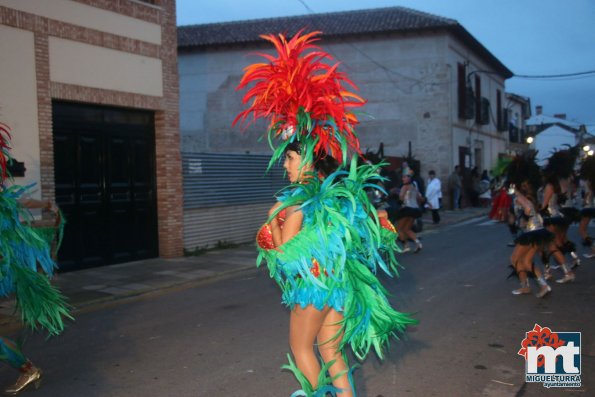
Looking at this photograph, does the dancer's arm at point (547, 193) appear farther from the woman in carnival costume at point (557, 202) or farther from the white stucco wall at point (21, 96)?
the white stucco wall at point (21, 96)

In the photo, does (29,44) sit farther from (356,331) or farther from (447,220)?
(447,220)

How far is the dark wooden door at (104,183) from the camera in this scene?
397 inches

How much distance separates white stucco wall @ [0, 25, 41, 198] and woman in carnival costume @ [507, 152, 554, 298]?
23.6ft

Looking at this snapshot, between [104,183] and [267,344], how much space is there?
6.27 metres

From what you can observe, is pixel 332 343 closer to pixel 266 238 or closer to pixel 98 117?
pixel 266 238

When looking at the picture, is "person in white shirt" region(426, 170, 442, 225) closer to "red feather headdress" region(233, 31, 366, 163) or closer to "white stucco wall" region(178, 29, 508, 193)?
"white stucco wall" region(178, 29, 508, 193)

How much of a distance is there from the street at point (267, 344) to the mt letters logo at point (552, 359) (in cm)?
9

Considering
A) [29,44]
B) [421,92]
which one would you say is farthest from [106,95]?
[421,92]

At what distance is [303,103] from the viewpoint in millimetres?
3367

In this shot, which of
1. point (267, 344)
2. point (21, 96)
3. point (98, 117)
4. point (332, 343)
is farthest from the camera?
point (98, 117)

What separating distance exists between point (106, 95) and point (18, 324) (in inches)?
197

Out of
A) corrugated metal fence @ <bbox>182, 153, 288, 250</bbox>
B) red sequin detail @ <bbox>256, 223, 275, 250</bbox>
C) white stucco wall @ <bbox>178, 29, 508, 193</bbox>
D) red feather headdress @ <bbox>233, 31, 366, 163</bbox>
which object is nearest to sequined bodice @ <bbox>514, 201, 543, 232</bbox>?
red feather headdress @ <bbox>233, 31, 366, 163</bbox>

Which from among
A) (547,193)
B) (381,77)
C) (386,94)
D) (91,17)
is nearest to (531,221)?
(547,193)

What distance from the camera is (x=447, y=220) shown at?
810 inches
